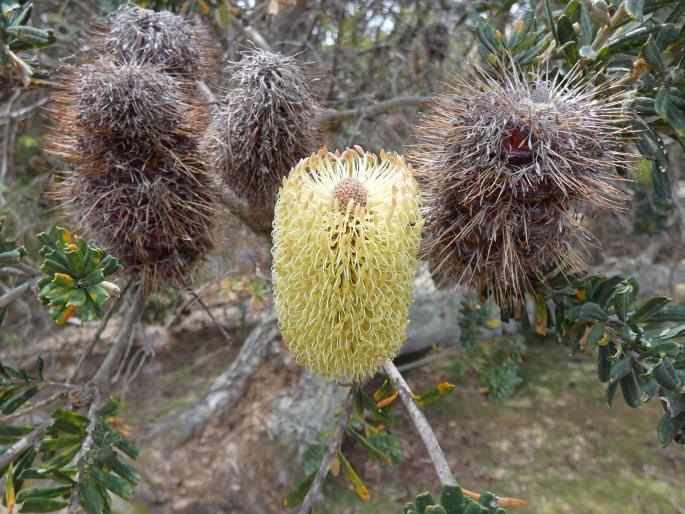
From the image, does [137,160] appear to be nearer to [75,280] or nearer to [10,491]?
[75,280]

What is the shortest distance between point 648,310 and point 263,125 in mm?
1043

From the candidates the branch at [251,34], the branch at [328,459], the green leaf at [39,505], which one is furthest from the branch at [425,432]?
the branch at [251,34]

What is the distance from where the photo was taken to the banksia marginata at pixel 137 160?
1266mm

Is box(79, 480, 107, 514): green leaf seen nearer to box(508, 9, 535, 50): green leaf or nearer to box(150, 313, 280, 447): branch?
box(508, 9, 535, 50): green leaf

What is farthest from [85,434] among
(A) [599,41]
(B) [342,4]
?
(B) [342,4]

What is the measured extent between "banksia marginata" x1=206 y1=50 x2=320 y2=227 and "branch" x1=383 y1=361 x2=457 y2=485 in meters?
0.60

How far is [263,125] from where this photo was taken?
1.25 meters

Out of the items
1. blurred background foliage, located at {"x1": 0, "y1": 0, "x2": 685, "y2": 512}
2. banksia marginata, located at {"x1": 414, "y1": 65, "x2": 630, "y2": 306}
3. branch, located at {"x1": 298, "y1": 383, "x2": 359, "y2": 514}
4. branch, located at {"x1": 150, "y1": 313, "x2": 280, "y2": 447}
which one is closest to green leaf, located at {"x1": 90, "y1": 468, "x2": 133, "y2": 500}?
branch, located at {"x1": 298, "y1": 383, "x2": 359, "y2": 514}

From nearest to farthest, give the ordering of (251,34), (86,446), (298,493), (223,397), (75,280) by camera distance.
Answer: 1. (75,280)
2. (86,446)
3. (298,493)
4. (251,34)
5. (223,397)

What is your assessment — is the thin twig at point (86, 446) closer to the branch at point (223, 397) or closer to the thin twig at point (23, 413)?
the thin twig at point (23, 413)

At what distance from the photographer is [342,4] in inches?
118

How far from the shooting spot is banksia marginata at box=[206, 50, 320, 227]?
1244 millimetres

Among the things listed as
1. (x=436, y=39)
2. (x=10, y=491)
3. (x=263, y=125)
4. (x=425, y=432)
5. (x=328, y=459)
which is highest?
(x=436, y=39)

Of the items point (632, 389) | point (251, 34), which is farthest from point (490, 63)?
point (251, 34)
